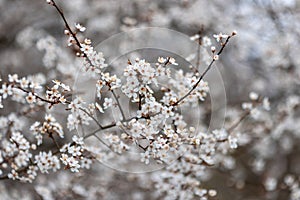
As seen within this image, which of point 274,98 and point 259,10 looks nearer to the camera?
point 259,10

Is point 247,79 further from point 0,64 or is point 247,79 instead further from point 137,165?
point 0,64

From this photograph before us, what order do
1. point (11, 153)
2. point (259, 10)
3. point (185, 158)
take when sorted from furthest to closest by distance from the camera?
1. point (259, 10)
2. point (185, 158)
3. point (11, 153)

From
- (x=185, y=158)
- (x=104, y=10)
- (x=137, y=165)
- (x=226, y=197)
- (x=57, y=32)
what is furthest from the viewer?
(x=226, y=197)

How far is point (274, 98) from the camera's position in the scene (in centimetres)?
548

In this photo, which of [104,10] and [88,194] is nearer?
[88,194]

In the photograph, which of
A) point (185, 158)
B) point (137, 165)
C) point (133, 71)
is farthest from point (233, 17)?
point (133, 71)

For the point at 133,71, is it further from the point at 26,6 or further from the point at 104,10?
the point at 26,6

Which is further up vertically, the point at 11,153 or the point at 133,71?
the point at 133,71

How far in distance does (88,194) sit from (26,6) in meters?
3.23

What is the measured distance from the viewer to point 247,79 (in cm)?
612

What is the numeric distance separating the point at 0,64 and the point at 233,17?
3.29m

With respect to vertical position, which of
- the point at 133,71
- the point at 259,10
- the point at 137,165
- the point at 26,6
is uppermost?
the point at 26,6

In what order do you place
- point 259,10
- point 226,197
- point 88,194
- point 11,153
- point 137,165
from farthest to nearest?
point 226,197 < point 259,10 < point 137,165 < point 88,194 < point 11,153

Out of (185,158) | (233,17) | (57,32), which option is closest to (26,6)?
(57,32)
